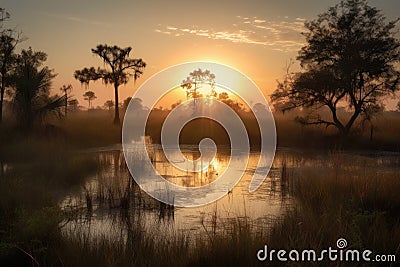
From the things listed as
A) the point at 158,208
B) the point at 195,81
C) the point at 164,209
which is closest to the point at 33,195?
the point at 158,208

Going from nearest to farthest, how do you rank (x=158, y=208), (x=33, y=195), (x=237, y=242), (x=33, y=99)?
1. (x=237, y=242)
2. (x=33, y=195)
3. (x=158, y=208)
4. (x=33, y=99)

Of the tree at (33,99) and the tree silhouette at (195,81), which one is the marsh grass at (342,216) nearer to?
the tree at (33,99)

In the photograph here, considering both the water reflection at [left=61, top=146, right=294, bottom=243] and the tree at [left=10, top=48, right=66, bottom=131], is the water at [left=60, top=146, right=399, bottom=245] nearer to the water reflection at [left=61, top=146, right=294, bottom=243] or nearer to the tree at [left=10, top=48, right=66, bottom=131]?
the water reflection at [left=61, top=146, right=294, bottom=243]

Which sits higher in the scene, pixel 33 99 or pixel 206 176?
pixel 33 99

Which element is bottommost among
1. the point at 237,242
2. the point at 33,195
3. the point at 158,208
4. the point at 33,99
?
the point at 158,208

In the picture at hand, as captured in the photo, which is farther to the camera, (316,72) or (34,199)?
(316,72)

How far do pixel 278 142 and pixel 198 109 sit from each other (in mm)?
19823

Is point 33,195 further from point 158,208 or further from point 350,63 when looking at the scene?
point 350,63

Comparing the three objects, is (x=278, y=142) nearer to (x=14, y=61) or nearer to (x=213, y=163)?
(x=213, y=163)

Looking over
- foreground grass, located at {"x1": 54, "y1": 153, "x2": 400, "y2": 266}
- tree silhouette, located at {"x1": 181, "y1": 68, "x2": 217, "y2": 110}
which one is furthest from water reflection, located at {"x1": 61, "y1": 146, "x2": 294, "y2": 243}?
tree silhouette, located at {"x1": 181, "y1": 68, "x2": 217, "y2": 110}

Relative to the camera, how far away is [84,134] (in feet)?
82.2

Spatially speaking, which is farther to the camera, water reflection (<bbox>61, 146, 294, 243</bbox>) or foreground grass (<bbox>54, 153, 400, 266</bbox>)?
water reflection (<bbox>61, 146, 294, 243</bbox>)

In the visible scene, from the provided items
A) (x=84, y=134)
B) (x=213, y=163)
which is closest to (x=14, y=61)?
(x=84, y=134)

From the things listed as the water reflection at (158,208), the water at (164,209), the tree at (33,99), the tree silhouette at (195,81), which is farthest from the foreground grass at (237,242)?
the tree silhouette at (195,81)
